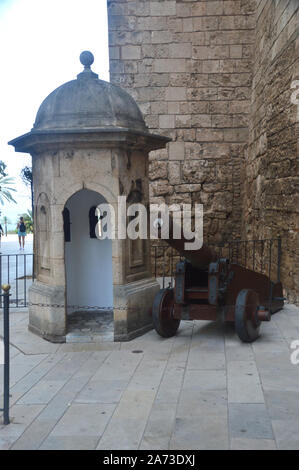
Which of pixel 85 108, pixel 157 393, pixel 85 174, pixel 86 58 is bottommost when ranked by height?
pixel 157 393

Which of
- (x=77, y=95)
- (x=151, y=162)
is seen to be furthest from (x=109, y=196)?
(x=151, y=162)

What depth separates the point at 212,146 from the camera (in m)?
11.2

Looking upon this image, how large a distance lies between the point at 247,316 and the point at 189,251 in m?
1.03

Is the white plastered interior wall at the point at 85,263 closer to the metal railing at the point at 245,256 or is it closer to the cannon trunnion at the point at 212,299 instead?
the metal railing at the point at 245,256

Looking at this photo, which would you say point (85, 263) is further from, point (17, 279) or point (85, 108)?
point (17, 279)

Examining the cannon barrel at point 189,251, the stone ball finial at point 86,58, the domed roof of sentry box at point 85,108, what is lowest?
the cannon barrel at point 189,251

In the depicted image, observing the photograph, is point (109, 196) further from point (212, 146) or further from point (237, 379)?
point (212, 146)

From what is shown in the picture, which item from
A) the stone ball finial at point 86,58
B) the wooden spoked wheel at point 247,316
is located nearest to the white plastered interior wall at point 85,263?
the stone ball finial at point 86,58

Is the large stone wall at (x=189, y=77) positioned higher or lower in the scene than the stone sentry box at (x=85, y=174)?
higher

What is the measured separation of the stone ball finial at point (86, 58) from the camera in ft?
21.7

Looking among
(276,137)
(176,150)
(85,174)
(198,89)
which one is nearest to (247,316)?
(85,174)

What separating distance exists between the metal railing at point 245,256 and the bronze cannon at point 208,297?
94.5 inches

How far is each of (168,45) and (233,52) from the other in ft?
4.79

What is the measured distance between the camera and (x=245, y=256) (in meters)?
8.96
